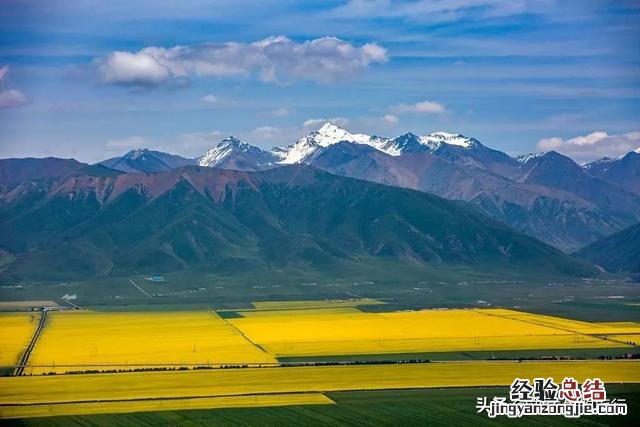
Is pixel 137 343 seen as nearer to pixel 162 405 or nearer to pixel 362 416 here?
pixel 162 405

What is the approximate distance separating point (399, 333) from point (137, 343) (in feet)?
80.8

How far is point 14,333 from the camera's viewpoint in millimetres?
102688

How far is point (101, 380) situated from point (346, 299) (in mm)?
72936

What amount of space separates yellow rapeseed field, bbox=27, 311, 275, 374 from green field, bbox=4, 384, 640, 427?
65.1ft

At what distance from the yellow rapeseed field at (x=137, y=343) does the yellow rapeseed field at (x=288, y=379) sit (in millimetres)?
6050

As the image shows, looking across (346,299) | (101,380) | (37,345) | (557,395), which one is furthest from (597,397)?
(346,299)

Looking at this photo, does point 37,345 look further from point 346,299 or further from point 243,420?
point 346,299

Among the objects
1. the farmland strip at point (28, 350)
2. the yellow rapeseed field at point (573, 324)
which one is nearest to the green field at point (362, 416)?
the farmland strip at point (28, 350)

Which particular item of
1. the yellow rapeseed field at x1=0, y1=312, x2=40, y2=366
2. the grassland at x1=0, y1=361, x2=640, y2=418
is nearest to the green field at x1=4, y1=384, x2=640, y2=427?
the grassland at x1=0, y1=361, x2=640, y2=418

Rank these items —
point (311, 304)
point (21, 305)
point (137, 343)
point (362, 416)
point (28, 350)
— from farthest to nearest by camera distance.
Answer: point (311, 304) → point (21, 305) → point (137, 343) → point (28, 350) → point (362, 416)

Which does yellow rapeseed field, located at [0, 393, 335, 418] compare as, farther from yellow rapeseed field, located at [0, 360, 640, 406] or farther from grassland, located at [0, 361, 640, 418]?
yellow rapeseed field, located at [0, 360, 640, 406]

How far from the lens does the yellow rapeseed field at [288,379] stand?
68.2m

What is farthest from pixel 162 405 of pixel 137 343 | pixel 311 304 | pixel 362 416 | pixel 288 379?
pixel 311 304

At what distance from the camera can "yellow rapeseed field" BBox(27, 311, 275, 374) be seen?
83250mm
